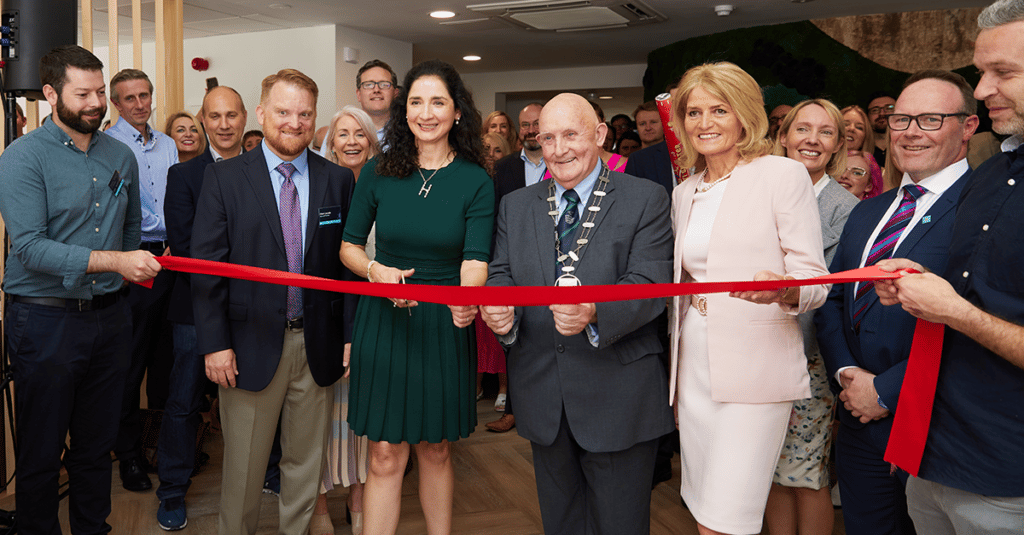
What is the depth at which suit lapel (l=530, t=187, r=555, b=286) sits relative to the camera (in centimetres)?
205

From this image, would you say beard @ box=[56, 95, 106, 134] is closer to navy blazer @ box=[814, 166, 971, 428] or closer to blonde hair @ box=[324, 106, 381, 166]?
blonde hair @ box=[324, 106, 381, 166]

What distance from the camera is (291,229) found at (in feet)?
8.41

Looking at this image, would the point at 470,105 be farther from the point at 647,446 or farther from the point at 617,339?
the point at 647,446

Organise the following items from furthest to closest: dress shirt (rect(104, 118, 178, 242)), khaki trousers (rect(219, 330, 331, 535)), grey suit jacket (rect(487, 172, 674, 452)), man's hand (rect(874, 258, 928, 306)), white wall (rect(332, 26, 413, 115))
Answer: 1. white wall (rect(332, 26, 413, 115))
2. dress shirt (rect(104, 118, 178, 242))
3. khaki trousers (rect(219, 330, 331, 535))
4. grey suit jacket (rect(487, 172, 674, 452))
5. man's hand (rect(874, 258, 928, 306))

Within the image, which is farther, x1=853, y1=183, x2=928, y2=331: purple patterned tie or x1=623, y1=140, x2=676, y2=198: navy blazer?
x1=623, y1=140, x2=676, y2=198: navy blazer

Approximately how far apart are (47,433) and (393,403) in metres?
1.31

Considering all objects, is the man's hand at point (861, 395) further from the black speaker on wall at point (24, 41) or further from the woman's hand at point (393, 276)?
the black speaker on wall at point (24, 41)

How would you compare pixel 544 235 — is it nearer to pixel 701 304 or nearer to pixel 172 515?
pixel 701 304

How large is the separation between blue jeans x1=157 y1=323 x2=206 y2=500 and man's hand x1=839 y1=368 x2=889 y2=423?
2604mm

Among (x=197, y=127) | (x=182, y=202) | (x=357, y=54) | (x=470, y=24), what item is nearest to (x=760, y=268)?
(x=182, y=202)

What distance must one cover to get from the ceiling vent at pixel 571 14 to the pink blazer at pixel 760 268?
18.7 feet

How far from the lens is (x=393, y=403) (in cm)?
238

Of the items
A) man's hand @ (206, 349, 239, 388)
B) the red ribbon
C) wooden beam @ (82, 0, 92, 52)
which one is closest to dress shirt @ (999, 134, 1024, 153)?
the red ribbon

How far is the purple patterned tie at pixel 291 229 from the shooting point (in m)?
2.55
